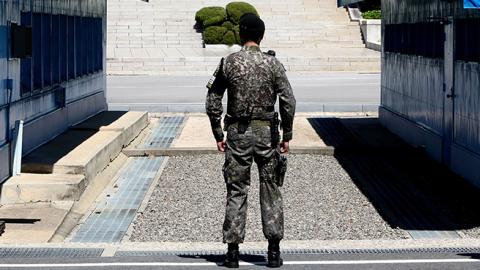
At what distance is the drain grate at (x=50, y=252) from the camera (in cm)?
894

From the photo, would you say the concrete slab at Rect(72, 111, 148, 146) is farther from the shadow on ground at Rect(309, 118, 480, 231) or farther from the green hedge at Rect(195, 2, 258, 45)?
the green hedge at Rect(195, 2, 258, 45)

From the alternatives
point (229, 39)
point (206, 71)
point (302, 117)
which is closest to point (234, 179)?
point (302, 117)

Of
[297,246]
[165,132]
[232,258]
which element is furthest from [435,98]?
[232,258]

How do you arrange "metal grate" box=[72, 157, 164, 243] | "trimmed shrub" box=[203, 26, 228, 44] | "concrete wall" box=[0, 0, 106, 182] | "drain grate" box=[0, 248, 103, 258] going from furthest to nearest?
"trimmed shrub" box=[203, 26, 228, 44] < "concrete wall" box=[0, 0, 106, 182] < "metal grate" box=[72, 157, 164, 243] < "drain grate" box=[0, 248, 103, 258]

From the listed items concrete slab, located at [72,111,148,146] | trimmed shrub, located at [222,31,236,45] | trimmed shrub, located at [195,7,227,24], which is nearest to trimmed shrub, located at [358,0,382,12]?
trimmed shrub, located at [195,7,227,24]

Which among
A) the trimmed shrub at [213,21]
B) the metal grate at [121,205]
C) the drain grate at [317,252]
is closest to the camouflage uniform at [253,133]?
the drain grate at [317,252]

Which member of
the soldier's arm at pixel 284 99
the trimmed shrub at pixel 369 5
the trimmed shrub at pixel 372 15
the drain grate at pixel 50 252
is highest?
the trimmed shrub at pixel 369 5

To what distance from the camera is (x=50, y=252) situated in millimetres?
9117

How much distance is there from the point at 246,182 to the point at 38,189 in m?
4.58

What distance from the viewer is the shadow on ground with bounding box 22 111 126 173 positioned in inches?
516

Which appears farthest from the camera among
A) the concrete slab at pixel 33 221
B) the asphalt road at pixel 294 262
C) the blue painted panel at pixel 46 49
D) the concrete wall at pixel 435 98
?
the blue painted panel at pixel 46 49

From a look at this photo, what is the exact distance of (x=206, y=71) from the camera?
3944 centimetres

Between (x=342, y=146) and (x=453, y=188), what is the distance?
4509 mm

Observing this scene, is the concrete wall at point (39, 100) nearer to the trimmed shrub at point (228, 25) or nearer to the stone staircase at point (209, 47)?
the stone staircase at point (209, 47)
